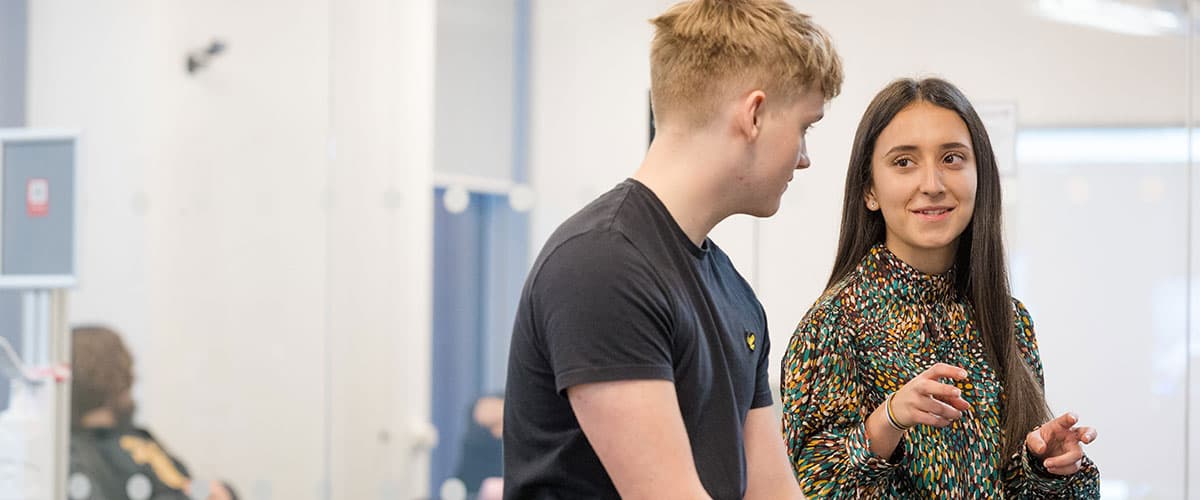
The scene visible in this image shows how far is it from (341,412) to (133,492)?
64 cm

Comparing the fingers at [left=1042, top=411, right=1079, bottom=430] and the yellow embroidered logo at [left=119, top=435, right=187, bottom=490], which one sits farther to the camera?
the yellow embroidered logo at [left=119, top=435, right=187, bottom=490]

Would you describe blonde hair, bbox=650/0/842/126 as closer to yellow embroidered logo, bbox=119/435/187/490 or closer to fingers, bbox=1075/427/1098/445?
fingers, bbox=1075/427/1098/445

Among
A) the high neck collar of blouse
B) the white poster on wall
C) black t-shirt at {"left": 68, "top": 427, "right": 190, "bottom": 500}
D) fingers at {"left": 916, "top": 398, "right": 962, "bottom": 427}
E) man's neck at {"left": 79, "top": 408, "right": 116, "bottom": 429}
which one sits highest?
the white poster on wall

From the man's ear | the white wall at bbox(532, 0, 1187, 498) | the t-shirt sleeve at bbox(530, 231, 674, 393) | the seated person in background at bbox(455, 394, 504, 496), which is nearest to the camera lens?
the t-shirt sleeve at bbox(530, 231, 674, 393)

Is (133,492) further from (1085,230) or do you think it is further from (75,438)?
(1085,230)

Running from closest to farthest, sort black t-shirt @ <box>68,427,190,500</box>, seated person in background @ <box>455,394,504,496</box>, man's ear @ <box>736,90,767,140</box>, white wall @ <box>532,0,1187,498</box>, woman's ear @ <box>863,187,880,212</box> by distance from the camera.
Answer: man's ear @ <box>736,90,767,140</box> < woman's ear @ <box>863,187,880,212</box> < white wall @ <box>532,0,1187,498</box> < seated person in background @ <box>455,394,504,496</box> < black t-shirt @ <box>68,427,190,500</box>

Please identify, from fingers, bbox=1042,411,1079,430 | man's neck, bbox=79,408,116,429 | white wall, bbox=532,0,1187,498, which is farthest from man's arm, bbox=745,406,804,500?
man's neck, bbox=79,408,116,429

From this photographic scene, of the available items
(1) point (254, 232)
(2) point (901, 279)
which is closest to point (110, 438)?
(1) point (254, 232)

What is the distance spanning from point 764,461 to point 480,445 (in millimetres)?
2095

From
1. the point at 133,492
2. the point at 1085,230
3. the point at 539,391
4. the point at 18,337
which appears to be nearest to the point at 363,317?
the point at 133,492

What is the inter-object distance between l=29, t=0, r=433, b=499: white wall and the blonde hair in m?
2.28

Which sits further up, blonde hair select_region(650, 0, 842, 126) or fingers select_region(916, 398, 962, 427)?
blonde hair select_region(650, 0, 842, 126)

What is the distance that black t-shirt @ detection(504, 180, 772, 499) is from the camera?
39.6 inches

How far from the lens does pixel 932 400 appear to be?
1380 millimetres
